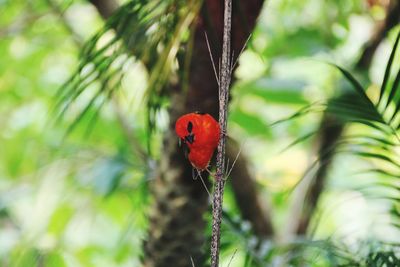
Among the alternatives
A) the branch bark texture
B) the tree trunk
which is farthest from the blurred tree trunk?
the branch bark texture

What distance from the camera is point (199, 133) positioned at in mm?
417

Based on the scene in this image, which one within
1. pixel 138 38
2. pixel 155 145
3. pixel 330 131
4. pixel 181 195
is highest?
pixel 138 38

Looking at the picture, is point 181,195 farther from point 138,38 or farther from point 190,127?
point 190,127

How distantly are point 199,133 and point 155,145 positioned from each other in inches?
→ 37.6

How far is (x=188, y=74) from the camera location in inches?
29.3

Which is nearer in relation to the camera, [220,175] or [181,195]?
[220,175]

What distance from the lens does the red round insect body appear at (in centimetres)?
41

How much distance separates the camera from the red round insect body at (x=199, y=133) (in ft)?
1.35

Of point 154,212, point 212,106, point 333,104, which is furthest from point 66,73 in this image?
point 333,104

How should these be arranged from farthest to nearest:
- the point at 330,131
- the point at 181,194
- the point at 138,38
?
the point at 330,131, the point at 181,194, the point at 138,38

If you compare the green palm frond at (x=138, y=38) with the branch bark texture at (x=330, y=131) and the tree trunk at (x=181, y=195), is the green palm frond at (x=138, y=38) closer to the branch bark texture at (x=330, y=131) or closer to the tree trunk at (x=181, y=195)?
the tree trunk at (x=181, y=195)

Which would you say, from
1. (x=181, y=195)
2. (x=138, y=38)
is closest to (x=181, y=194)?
(x=181, y=195)

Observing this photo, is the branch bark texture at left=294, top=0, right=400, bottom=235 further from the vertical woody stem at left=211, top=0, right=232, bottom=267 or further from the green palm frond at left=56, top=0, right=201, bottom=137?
the vertical woody stem at left=211, top=0, right=232, bottom=267

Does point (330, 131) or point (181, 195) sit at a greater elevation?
point (181, 195)
